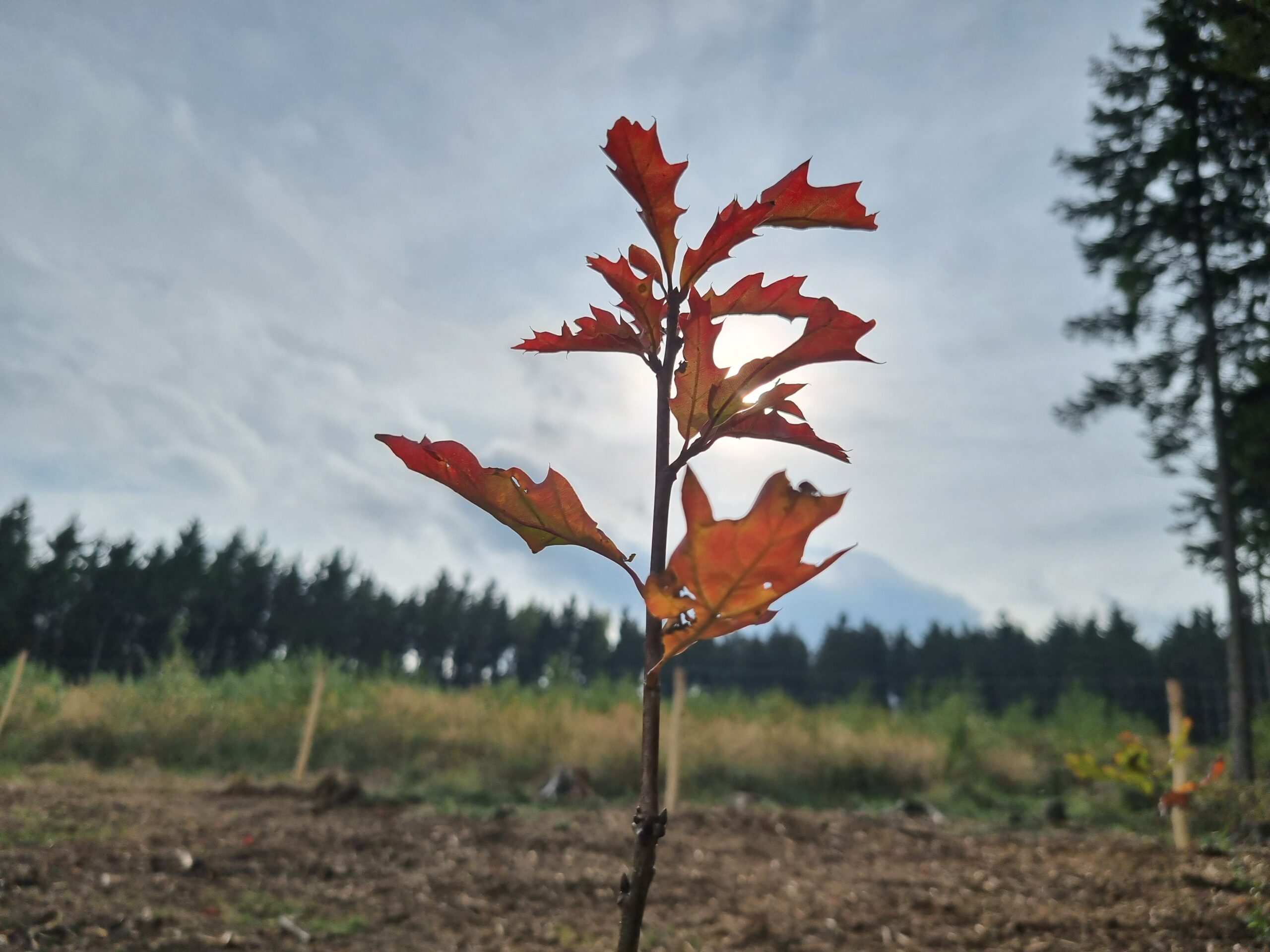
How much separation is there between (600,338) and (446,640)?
48.3 metres

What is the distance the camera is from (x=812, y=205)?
0.81 m

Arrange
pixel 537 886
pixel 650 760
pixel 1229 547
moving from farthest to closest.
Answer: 1. pixel 1229 547
2. pixel 537 886
3. pixel 650 760

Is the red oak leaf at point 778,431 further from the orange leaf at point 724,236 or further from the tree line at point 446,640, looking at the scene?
the tree line at point 446,640

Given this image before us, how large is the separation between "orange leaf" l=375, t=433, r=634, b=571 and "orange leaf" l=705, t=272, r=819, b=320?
10.8 inches

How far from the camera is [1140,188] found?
954 centimetres

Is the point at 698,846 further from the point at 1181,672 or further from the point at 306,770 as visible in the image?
the point at 1181,672

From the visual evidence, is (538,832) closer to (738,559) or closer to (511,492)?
(511,492)

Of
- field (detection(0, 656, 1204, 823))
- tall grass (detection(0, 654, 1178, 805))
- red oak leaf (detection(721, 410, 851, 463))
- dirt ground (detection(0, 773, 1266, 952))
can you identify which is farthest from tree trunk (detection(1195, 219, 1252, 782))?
red oak leaf (detection(721, 410, 851, 463))

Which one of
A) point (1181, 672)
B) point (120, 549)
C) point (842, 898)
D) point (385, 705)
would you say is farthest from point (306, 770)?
point (120, 549)

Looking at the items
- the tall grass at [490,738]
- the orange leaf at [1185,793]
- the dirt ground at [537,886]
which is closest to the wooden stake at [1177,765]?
the orange leaf at [1185,793]

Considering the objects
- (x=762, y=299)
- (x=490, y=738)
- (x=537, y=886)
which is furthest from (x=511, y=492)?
(x=490, y=738)

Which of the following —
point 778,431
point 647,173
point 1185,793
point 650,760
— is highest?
point 647,173

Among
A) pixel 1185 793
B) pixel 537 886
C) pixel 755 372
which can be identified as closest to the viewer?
pixel 755 372

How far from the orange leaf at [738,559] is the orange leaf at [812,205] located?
392 millimetres
